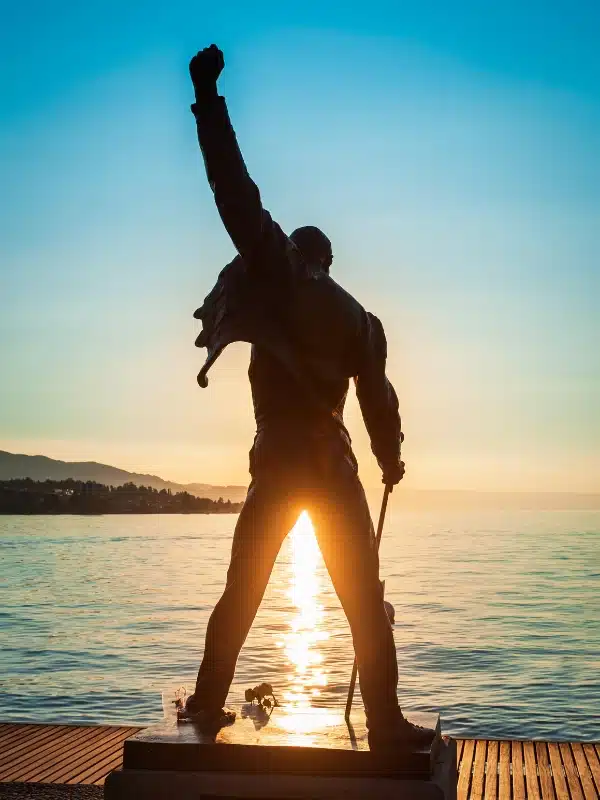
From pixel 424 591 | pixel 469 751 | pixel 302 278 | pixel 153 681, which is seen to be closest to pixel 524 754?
pixel 469 751

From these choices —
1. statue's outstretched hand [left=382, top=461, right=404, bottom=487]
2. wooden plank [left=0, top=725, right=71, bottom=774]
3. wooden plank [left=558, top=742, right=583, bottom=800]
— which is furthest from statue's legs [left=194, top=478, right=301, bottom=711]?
wooden plank [left=0, top=725, right=71, bottom=774]

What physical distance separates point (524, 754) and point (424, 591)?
3112 centimetres

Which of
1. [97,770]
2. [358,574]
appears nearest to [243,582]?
[358,574]

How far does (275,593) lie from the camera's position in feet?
139

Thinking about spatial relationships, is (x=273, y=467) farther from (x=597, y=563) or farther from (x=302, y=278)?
(x=597, y=563)

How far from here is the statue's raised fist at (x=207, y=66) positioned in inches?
200

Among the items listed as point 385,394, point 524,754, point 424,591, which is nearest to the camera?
point 385,394

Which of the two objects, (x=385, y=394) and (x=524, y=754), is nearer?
(x=385, y=394)

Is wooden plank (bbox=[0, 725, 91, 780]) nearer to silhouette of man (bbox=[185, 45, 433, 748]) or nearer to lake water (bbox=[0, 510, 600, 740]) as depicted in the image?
lake water (bbox=[0, 510, 600, 740])

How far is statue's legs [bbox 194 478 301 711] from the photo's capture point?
5.84 meters

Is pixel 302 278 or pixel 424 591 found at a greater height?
pixel 302 278

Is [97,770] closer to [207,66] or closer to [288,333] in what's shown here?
[288,333]

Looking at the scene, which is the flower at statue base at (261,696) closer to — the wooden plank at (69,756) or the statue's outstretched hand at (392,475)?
the statue's outstretched hand at (392,475)

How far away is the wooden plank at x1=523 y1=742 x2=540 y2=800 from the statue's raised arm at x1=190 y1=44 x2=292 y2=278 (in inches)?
230
